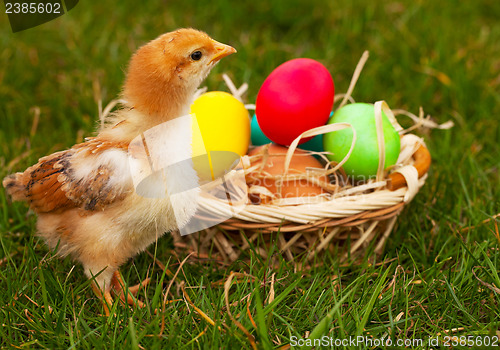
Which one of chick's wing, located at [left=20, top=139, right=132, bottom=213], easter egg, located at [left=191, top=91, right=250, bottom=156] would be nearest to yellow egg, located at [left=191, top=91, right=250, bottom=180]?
easter egg, located at [left=191, top=91, right=250, bottom=156]

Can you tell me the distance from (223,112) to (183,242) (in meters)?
0.57

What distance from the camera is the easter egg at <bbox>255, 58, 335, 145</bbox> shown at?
1.89m

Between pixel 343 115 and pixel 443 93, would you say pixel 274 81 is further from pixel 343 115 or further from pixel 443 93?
pixel 443 93

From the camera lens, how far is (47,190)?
1650mm

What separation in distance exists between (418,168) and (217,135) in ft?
2.65

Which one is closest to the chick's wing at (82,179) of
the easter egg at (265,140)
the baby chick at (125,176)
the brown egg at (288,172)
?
the baby chick at (125,176)

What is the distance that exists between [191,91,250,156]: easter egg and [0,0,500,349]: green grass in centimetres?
43

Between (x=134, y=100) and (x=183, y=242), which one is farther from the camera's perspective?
(x=183, y=242)

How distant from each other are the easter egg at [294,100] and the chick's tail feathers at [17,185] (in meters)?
0.88

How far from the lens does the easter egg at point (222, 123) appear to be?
1.89m

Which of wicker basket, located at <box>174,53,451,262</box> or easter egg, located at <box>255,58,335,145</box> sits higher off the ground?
easter egg, located at <box>255,58,335,145</box>

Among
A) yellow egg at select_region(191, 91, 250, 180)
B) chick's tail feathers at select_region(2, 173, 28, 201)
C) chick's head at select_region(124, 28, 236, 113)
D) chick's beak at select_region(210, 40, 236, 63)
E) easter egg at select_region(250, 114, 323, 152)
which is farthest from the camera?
easter egg at select_region(250, 114, 323, 152)

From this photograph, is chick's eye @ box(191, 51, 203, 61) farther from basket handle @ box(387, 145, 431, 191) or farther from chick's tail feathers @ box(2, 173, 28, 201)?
basket handle @ box(387, 145, 431, 191)

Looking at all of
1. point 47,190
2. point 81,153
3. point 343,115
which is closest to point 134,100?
point 81,153
